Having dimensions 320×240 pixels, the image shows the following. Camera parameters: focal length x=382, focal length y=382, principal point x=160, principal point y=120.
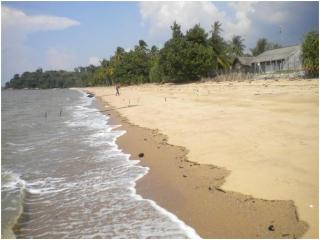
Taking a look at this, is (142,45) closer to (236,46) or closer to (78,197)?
(236,46)

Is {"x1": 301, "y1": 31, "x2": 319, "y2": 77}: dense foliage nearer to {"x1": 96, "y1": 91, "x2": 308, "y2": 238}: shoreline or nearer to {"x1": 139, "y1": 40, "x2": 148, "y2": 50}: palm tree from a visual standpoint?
{"x1": 96, "y1": 91, "x2": 308, "y2": 238}: shoreline

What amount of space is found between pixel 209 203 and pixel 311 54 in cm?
2722

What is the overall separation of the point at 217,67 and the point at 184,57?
6273 millimetres

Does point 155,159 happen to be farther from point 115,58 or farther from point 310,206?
point 115,58

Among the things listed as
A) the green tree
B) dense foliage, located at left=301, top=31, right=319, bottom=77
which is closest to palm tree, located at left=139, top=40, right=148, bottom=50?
the green tree

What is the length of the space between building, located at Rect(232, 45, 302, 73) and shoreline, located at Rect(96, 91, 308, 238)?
35869 millimetres

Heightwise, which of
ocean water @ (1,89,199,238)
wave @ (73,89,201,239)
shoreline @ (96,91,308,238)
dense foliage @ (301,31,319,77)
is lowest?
ocean water @ (1,89,199,238)

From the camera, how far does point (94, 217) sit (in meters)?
6.23

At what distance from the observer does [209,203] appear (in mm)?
6328

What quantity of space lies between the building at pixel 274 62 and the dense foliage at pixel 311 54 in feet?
34.4

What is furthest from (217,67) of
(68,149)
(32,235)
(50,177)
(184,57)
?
(32,235)

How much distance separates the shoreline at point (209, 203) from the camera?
519cm

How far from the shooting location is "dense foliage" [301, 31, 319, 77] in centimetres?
2920

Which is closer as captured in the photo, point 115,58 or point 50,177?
point 50,177
